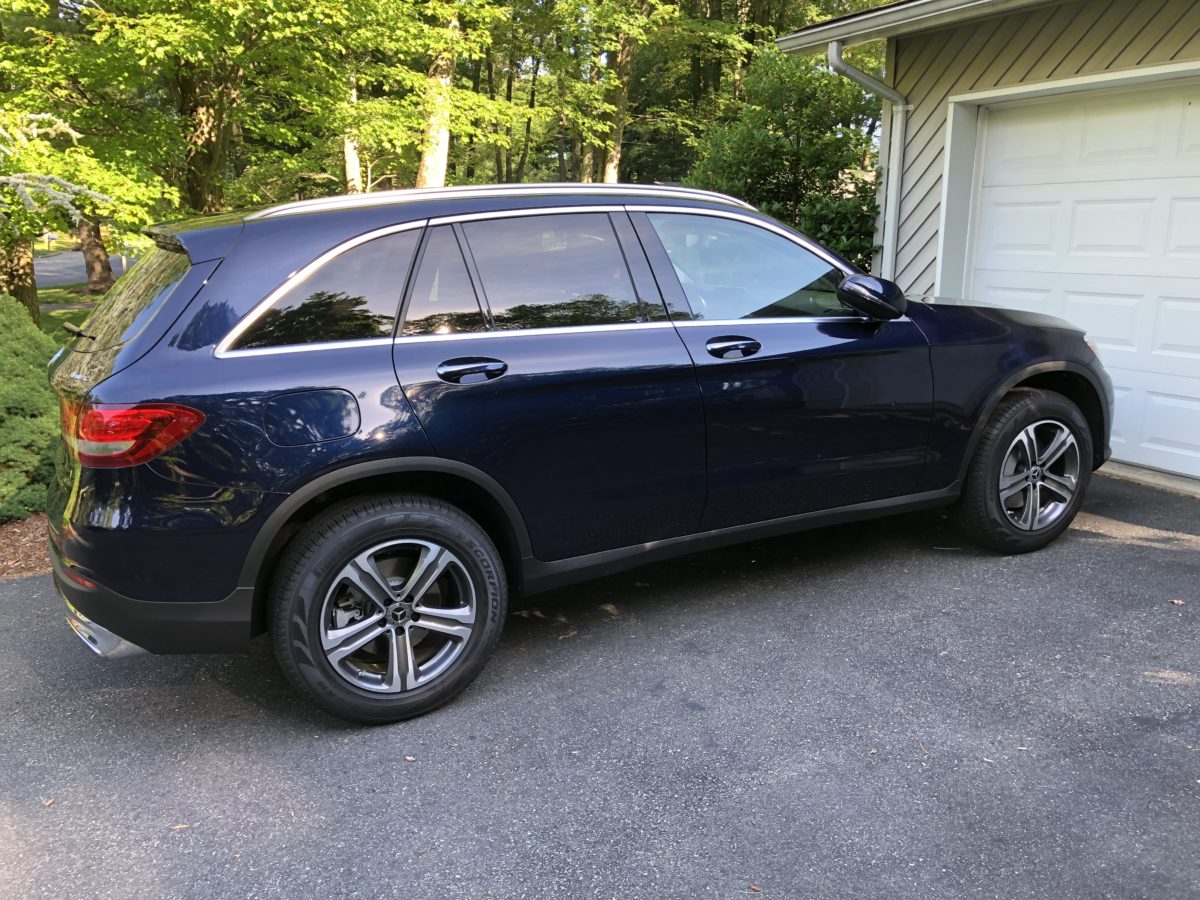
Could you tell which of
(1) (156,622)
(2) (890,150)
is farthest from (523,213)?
(2) (890,150)

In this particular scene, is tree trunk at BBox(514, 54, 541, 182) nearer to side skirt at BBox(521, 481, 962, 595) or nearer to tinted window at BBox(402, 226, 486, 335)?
side skirt at BBox(521, 481, 962, 595)

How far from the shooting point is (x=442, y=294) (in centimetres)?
320

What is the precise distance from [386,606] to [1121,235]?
536 cm

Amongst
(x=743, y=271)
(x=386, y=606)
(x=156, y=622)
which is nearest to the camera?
(x=156, y=622)

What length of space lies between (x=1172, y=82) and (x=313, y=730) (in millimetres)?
6002

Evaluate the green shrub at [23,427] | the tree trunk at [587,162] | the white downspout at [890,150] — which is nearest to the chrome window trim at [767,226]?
the white downspout at [890,150]

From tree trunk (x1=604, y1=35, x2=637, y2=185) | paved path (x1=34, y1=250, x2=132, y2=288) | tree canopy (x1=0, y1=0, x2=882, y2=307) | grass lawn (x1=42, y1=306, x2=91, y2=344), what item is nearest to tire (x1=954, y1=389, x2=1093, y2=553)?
tree canopy (x1=0, y1=0, x2=882, y2=307)

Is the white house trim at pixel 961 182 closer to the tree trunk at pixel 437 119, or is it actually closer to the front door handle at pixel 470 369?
the front door handle at pixel 470 369

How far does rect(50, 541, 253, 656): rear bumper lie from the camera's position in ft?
9.34

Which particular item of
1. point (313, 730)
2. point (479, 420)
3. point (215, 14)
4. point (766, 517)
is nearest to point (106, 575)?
point (313, 730)

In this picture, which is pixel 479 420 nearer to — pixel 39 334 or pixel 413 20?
pixel 39 334

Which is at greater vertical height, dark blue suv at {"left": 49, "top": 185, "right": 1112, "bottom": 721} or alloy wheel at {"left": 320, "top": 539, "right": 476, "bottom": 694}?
dark blue suv at {"left": 49, "top": 185, "right": 1112, "bottom": 721}

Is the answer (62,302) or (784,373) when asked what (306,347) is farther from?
(62,302)

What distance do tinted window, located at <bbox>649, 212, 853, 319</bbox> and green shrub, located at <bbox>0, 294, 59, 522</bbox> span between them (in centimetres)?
417
